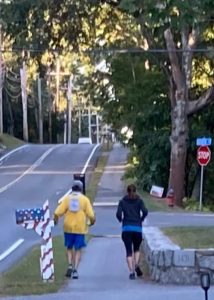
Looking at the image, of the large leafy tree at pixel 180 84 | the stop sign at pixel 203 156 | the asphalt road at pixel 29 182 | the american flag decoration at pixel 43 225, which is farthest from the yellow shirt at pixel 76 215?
the stop sign at pixel 203 156

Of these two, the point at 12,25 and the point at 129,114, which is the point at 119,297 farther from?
the point at 129,114

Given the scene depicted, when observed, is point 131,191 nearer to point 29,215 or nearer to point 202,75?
point 29,215

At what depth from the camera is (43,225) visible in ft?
55.6

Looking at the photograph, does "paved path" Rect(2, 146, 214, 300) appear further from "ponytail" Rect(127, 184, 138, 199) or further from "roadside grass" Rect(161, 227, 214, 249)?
"ponytail" Rect(127, 184, 138, 199)

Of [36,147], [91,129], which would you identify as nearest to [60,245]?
[36,147]

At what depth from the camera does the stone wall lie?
15.7 meters

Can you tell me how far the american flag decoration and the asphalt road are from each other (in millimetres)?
3130

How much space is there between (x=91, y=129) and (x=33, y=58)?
12756 cm

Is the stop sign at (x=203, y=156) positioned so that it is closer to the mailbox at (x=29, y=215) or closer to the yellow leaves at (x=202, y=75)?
the yellow leaves at (x=202, y=75)

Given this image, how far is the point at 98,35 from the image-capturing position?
43000 millimetres

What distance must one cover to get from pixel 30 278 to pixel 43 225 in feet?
3.84

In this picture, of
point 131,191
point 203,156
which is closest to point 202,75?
point 203,156

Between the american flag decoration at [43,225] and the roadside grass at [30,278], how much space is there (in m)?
0.20

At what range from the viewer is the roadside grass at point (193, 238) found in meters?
17.0
